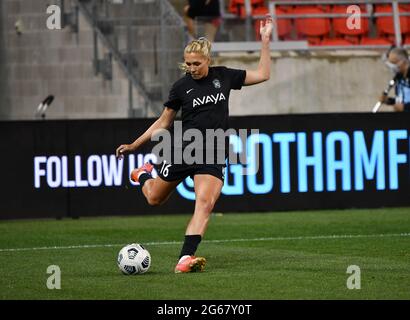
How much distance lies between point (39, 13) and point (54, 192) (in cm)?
486

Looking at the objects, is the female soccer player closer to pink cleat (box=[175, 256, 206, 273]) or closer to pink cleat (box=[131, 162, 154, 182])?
pink cleat (box=[175, 256, 206, 273])

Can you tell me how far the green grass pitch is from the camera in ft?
34.1

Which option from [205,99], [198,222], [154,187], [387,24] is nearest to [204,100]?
[205,99]

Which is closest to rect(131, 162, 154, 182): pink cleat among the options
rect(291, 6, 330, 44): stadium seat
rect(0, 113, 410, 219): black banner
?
rect(0, 113, 410, 219): black banner

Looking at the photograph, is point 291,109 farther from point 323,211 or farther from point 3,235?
point 3,235

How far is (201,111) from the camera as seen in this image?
40.0ft

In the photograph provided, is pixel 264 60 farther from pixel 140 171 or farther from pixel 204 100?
pixel 140 171

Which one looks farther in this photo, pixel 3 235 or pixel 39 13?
pixel 39 13

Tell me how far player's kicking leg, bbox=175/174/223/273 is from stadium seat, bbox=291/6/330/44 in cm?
1204

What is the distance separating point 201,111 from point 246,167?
720 centimetres

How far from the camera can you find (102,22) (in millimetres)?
22469

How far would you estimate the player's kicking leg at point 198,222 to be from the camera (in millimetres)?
11750
